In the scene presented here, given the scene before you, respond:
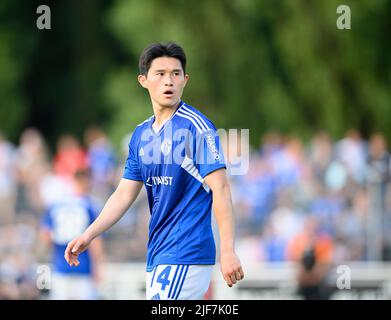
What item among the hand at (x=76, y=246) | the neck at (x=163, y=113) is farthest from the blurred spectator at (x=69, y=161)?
the neck at (x=163, y=113)

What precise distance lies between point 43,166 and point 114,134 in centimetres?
902

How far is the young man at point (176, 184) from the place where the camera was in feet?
24.2

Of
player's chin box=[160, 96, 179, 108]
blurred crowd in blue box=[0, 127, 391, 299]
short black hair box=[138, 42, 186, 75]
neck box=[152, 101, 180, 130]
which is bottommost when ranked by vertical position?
blurred crowd in blue box=[0, 127, 391, 299]

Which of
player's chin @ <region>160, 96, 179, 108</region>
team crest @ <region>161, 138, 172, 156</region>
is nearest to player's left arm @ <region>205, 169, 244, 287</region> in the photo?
team crest @ <region>161, 138, 172, 156</region>

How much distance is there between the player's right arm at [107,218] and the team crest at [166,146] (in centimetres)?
47

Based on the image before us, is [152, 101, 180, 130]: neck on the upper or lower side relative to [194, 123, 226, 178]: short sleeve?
upper

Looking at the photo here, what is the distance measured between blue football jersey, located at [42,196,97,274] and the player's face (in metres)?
6.75

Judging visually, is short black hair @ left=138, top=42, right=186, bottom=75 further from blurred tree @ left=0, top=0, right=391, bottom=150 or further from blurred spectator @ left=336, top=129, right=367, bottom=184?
blurred tree @ left=0, top=0, right=391, bottom=150

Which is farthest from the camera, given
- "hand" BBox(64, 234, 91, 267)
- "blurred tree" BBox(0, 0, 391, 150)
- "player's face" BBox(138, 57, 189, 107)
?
"blurred tree" BBox(0, 0, 391, 150)

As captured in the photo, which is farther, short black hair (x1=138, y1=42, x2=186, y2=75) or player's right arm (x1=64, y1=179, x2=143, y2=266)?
player's right arm (x1=64, y1=179, x2=143, y2=266)

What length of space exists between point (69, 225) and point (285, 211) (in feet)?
14.0

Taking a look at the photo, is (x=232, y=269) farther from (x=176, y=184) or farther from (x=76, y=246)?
(x=76, y=246)

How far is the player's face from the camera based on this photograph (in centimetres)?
747
